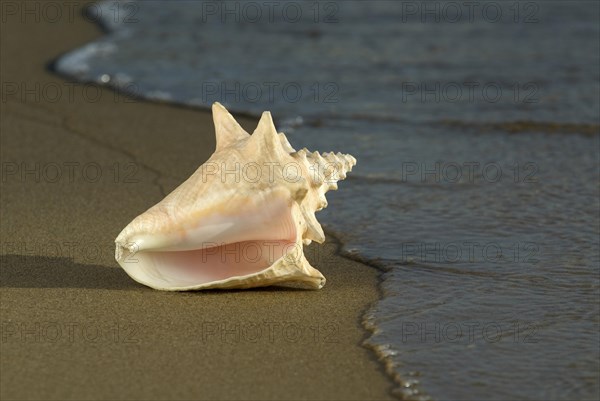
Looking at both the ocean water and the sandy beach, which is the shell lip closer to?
the sandy beach

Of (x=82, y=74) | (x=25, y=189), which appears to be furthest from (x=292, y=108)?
(x=25, y=189)

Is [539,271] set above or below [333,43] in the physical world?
below

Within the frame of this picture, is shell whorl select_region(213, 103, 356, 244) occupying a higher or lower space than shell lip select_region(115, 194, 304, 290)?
higher

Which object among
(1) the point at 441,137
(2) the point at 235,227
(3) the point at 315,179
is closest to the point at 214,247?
(2) the point at 235,227

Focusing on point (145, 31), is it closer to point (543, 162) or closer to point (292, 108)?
point (292, 108)

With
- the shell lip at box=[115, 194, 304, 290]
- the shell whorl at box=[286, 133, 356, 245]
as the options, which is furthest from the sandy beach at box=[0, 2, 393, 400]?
the shell whorl at box=[286, 133, 356, 245]

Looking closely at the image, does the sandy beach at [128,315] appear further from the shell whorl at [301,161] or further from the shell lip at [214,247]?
the shell whorl at [301,161]

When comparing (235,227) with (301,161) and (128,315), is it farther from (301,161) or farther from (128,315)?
(128,315)
